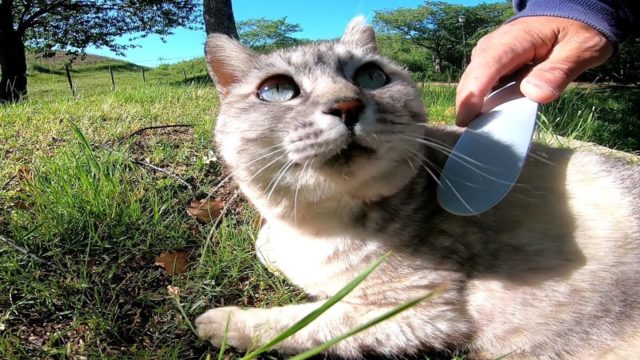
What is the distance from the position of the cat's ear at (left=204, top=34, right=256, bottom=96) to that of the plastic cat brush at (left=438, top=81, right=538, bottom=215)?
3.38ft

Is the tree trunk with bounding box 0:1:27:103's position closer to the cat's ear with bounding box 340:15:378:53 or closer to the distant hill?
the distant hill

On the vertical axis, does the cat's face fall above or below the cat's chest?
above

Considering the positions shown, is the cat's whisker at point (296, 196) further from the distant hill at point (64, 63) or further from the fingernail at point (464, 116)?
the distant hill at point (64, 63)

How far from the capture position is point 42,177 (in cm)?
233

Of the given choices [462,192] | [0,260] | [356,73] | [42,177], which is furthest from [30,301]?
[462,192]

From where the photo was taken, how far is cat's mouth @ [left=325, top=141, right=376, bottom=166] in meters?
1.49

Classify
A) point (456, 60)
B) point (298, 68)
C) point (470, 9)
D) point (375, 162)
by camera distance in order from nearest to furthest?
point (375, 162)
point (298, 68)
point (456, 60)
point (470, 9)

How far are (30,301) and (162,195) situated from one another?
868mm

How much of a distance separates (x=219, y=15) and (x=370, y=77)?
700 cm

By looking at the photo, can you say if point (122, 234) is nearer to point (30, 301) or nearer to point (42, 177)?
point (30, 301)

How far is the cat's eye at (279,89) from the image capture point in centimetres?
180

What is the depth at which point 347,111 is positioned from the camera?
1.46m

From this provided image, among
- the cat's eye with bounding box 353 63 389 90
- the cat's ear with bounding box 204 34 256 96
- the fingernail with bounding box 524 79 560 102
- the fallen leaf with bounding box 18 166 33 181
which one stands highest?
the cat's ear with bounding box 204 34 256 96

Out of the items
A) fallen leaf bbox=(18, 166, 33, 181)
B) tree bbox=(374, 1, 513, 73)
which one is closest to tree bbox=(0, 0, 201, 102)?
tree bbox=(374, 1, 513, 73)
